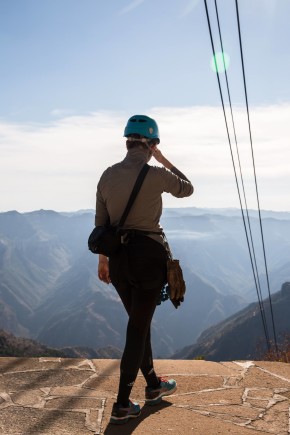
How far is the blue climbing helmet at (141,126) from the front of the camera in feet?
12.8

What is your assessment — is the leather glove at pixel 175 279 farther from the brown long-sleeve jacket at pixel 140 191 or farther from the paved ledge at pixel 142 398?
the paved ledge at pixel 142 398

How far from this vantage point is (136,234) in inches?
149

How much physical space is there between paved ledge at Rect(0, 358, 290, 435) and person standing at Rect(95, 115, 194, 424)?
1.10 feet

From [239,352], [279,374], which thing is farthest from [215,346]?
[279,374]

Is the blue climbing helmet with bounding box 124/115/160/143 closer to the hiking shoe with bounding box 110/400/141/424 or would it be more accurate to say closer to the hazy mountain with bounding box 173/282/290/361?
the hiking shoe with bounding box 110/400/141/424

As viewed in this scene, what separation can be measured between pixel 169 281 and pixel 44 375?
2.35 metres

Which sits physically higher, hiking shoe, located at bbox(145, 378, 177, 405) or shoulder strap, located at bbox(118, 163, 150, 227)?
shoulder strap, located at bbox(118, 163, 150, 227)

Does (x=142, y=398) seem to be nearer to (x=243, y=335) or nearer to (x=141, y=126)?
(x=141, y=126)

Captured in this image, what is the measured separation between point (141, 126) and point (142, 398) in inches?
103

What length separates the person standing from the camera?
376cm

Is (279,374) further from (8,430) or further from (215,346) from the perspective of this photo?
(215,346)

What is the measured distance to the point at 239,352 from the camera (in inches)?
4306

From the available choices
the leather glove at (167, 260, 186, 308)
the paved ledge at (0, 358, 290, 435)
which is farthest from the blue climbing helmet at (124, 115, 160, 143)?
the paved ledge at (0, 358, 290, 435)

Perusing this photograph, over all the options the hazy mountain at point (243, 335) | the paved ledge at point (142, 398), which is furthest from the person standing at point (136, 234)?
the hazy mountain at point (243, 335)
